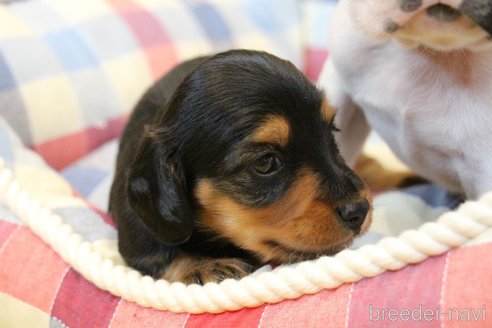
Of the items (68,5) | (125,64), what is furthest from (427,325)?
(68,5)

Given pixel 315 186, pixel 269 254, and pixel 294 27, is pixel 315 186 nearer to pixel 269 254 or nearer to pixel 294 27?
pixel 269 254

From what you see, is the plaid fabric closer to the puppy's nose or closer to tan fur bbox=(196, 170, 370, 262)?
tan fur bbox=(196, 170, 370, 262)

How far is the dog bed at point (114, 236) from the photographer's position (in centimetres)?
126

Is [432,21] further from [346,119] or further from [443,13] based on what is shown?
[346,119]

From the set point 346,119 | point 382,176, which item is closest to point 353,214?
point 346,119

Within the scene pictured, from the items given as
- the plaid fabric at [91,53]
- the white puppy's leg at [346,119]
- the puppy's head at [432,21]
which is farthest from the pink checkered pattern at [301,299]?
the plaid fabric at [91,53]

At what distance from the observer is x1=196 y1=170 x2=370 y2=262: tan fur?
1.51 metres

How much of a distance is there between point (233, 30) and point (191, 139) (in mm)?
1824

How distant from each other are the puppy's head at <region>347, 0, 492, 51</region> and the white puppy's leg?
1.70ft

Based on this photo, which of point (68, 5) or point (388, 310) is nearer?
point (388, 310)

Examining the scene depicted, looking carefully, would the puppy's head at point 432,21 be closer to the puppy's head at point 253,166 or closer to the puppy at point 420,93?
the puppy at point 420,93

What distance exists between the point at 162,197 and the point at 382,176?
101 centimetres

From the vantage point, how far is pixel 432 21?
1.34m

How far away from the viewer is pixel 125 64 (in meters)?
2.92
